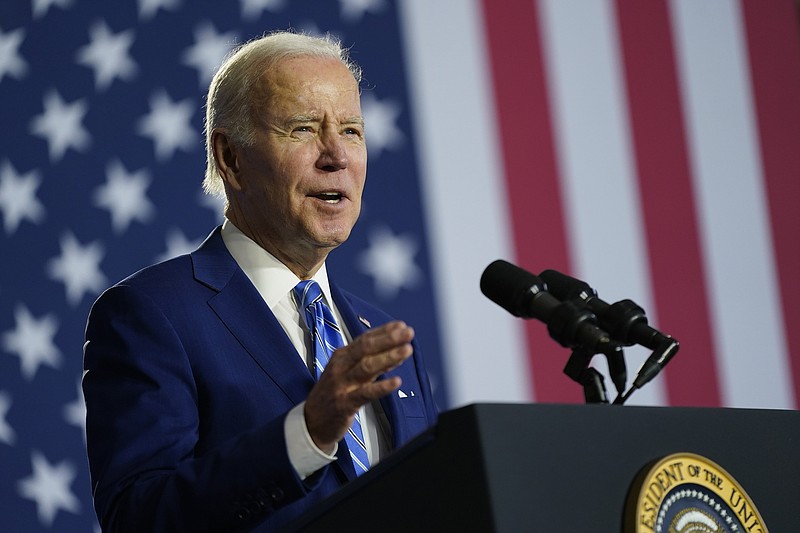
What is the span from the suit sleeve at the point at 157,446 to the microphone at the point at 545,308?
34 centimetres

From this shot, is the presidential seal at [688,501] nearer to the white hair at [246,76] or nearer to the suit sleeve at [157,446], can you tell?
the suit sleeve at [157,446]

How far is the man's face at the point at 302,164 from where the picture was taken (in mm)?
1980

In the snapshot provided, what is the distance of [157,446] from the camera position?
154 centimetres

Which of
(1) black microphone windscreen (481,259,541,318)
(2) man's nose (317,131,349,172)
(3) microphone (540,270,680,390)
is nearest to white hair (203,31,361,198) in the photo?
(2) man's nose (317,131,349,172)

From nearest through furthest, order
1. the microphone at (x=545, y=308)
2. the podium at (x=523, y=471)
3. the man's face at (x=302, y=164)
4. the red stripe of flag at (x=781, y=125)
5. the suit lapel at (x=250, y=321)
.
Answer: the podium at (x=523, y=471) < the microphone at (x=545, y=308) < the suit lapel at (x=250, y=321) < the man's face at (x=302, y=164) < the red stripe of flag at (x=781, y=125)

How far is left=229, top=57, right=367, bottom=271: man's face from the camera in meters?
1.98

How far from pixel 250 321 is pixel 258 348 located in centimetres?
7

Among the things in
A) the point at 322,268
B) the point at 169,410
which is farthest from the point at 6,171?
the point at 169,410

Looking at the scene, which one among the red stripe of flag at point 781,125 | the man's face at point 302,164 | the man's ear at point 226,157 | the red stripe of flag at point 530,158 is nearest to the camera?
the man's face at point 302,164

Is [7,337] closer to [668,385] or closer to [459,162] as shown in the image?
[459,162]

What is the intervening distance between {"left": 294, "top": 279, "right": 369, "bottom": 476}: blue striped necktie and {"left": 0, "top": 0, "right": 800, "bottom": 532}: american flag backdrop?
4.71 feet

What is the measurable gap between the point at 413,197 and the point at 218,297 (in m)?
1.74

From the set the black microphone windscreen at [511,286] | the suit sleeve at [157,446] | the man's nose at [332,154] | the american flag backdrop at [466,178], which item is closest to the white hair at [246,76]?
the man's nose at [332,154]

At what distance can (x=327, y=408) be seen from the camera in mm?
1251
